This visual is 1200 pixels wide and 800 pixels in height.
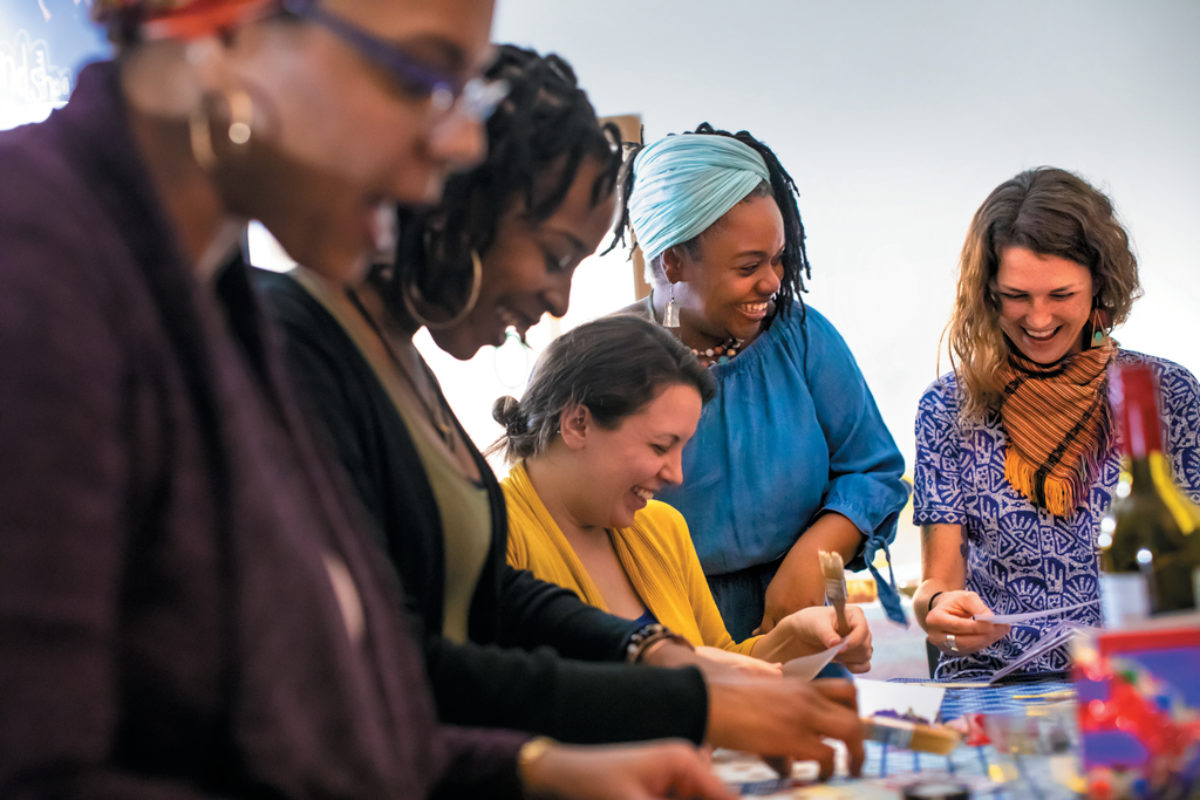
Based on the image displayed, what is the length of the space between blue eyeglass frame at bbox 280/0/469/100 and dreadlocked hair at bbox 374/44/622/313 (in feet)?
1.57

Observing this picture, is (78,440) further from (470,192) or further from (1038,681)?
(1038,681)

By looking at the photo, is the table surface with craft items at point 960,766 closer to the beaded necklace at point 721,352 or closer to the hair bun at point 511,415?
the hair bun at point 511,415

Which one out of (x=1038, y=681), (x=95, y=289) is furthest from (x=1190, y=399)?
(x=95, y=289)

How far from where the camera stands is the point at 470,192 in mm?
1083

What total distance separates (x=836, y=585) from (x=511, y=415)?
662mm

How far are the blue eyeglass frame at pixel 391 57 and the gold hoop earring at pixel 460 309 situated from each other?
505mm

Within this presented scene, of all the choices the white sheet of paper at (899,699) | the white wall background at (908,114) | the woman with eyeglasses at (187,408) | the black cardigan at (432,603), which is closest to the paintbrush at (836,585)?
the white sheet of paper at (899,699)

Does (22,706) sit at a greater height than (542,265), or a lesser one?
lesser

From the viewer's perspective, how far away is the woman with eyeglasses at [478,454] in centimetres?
88

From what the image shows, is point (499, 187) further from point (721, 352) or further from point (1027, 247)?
point (1027, 247)

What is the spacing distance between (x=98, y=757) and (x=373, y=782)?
15 cm

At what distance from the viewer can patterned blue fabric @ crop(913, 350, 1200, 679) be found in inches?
73.7

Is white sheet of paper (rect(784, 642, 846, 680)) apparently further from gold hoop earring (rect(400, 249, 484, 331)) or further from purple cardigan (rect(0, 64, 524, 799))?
purple cardigan (rect(0, 64, 524, 799))

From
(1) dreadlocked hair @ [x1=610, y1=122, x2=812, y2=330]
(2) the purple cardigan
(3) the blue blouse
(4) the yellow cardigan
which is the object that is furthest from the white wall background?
(2) the purple cardigan
